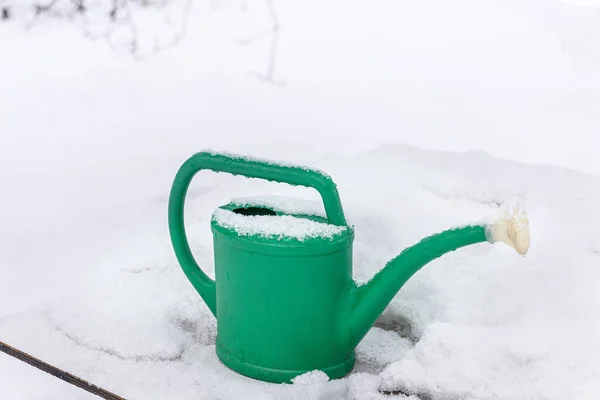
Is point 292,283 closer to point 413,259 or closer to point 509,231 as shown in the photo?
point 413,259

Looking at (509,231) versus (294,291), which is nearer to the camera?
(509,231)

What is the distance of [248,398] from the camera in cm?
100

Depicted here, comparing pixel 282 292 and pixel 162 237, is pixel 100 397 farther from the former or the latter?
pixel 162 237

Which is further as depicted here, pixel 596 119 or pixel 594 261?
pixel 596 119

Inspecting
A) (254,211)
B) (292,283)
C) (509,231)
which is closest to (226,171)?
(254,211)

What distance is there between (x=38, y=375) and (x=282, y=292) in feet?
1.17

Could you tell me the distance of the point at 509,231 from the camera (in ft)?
2.96

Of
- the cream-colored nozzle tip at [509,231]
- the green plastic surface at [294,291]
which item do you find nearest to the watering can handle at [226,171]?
the green plastic surface at [294,291]

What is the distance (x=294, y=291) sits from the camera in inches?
39.5

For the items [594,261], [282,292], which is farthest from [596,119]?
[282,292]

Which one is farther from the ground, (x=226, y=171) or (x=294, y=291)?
(x=226, y=171)

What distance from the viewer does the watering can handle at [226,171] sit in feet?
3.30

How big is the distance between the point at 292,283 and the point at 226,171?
0.19 metres

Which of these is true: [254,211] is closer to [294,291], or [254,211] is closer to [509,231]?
[294,291]
